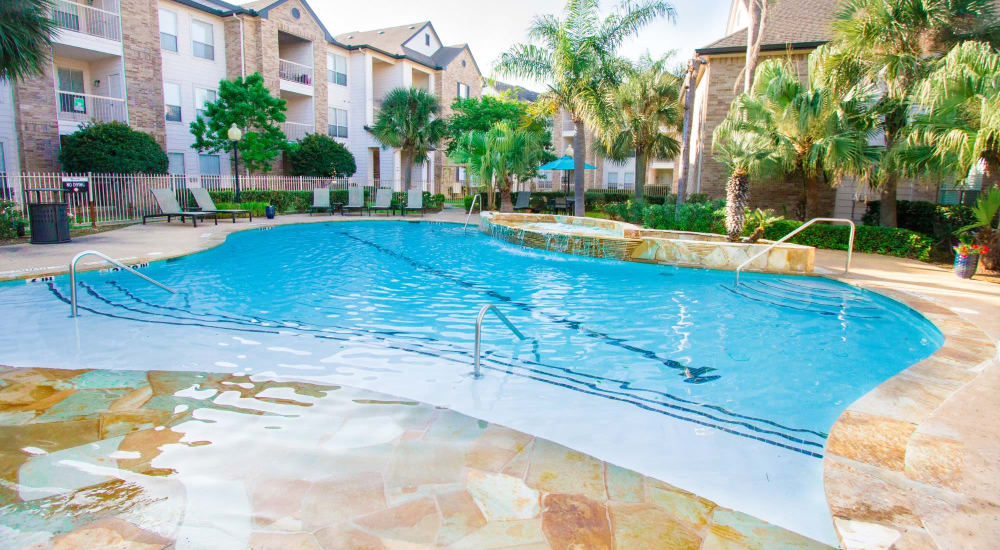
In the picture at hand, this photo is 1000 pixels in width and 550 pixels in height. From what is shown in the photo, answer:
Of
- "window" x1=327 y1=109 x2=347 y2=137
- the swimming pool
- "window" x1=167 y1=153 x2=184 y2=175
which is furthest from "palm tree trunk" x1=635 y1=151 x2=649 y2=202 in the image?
"window" x1=167 y1=153 x2=184 y2=175

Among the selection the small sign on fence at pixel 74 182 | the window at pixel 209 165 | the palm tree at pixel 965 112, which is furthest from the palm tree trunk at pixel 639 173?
the window at pixel 209 165

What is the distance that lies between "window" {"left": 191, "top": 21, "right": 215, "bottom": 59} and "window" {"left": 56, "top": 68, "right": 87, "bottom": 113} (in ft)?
13.7

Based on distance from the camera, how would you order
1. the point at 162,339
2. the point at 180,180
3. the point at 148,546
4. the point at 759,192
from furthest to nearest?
1. the point at 180,180
2. the point at 759,192
3. the point at 162,339
4. the point at 148,546

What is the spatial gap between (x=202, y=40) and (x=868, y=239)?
24.4 metres

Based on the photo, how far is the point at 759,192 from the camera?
17.4 m

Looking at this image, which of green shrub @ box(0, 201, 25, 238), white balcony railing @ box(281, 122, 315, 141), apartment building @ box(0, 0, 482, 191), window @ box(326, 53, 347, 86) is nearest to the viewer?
green shrub @ box(0, 201, 25, 238)

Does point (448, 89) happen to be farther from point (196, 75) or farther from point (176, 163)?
point (176, 163)

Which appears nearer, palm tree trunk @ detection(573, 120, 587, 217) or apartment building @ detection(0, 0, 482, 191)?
apartment building @ detection(0, 0, 482, 191)

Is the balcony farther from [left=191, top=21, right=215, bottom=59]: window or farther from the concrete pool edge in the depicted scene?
the concrete pool edge

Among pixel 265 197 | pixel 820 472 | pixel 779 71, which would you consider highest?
pixel 779 71

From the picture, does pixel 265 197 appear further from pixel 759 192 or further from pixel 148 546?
pixel 148 546

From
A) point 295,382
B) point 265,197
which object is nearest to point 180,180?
point 265,197

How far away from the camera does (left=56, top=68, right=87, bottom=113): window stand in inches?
717

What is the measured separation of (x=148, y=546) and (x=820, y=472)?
3.38m
